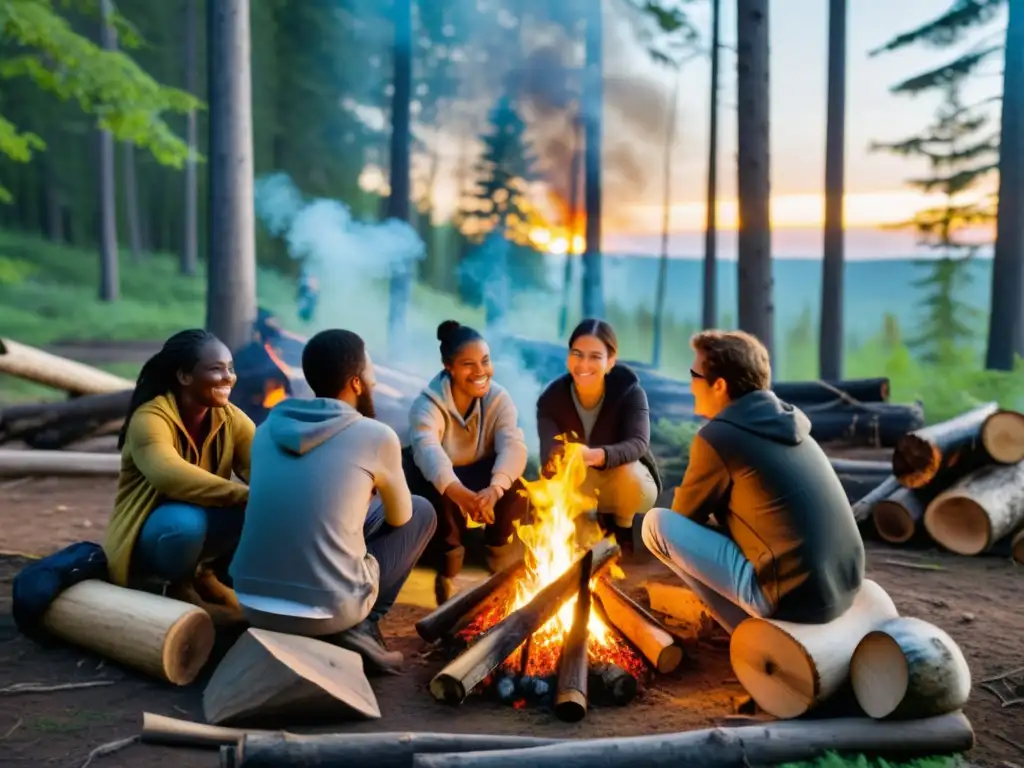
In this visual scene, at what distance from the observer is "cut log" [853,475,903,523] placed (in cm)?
658

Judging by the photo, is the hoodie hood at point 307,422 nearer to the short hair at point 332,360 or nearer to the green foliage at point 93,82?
the short hair at point 332,360

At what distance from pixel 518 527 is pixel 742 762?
201 cm

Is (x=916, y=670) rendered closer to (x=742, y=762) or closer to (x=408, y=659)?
(x=742, y=762)

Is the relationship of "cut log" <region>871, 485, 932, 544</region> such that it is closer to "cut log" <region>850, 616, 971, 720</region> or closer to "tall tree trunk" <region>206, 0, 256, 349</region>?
"cut log" <region>850, 616, 971, 720</region>

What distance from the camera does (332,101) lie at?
26875 millimetres

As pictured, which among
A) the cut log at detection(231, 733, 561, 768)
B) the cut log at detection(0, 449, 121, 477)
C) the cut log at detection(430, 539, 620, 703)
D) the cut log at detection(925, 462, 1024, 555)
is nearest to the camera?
the cut log at detection(231, 733, 561, 768)

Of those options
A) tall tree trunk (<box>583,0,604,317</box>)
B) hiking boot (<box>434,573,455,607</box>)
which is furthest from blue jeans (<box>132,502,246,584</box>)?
Answer: tall tree trunk (<box>583,0,604,317</box>)

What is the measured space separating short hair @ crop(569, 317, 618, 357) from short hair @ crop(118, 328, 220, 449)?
193 cm

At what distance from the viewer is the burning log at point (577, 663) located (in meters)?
3.52

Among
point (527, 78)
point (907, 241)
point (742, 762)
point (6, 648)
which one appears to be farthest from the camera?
point (527, 78)

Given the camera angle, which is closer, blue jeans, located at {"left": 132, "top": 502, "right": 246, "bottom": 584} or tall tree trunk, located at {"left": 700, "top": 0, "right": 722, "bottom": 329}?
blue jeans, located at {"left": 132, "top": 502, "right": 246, "bottom": 584}

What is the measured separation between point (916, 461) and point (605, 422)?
284cm

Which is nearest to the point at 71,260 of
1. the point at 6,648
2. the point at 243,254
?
the point at 243,254

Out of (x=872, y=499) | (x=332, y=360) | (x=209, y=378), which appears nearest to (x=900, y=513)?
(x=872, y=499)
